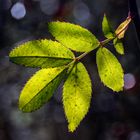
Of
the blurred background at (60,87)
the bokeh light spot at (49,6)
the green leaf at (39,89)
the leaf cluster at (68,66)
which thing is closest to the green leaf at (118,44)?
the leaf cluster at (68,66)

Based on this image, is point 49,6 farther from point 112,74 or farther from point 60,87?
point 112,74

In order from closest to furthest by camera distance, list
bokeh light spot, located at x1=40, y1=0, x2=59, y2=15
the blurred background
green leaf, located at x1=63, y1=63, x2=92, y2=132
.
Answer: green leaf, located at x1=63, y1=63, x2=92, y2=132 → the blurred background → bokeh light spot, located at x1=40, y1=0, x2=59, y2=15

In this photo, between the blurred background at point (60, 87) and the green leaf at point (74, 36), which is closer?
the green leaf at point (74, 36)

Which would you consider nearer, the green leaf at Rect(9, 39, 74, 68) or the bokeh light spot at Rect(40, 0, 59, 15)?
the green leaf at Rect(9, 39, 74, 68)

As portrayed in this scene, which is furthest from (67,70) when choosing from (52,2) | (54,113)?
(54,113)

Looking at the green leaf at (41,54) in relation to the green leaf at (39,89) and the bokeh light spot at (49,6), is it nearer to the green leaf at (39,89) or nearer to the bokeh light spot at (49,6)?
the green leaf at (39,89)

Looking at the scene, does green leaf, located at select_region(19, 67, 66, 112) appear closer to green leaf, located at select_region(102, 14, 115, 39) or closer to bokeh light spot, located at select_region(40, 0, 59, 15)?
green leaf, located at select_region(102, 14, 115, 39)

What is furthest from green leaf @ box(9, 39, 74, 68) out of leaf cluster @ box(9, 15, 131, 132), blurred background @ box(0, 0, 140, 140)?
blurred background @ box(0, 0, 140, 140)

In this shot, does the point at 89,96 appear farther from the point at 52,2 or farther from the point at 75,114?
the point at 52,2
